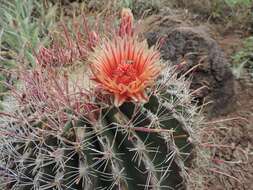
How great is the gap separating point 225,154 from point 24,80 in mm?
1383

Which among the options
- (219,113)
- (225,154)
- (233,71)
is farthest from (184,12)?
(225,154)

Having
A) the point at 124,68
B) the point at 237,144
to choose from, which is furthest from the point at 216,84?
the point at 124,68

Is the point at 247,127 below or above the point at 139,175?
below

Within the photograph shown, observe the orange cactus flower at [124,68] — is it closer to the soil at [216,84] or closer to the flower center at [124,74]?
the flower center at [124,74]

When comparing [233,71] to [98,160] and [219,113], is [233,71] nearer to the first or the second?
[219,113]

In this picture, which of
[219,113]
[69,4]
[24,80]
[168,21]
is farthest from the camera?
[69,4]

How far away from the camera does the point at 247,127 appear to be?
366 cm

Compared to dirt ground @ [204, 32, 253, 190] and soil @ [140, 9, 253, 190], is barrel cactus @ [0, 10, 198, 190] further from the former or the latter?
soil @ [140, 9, 253, 190]

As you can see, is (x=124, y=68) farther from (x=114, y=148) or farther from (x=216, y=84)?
(x=216, y=84)

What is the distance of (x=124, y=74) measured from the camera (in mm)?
2393

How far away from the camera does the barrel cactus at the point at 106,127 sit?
A: 235 cm

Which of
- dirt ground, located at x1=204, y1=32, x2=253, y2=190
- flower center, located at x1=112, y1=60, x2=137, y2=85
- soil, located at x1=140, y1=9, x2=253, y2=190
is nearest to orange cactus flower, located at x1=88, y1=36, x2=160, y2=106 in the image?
flower center, located at x1=112, y1=60, x2=137, y2=85

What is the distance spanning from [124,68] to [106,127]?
0.25 m

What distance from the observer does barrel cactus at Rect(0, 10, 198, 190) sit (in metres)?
2.35
